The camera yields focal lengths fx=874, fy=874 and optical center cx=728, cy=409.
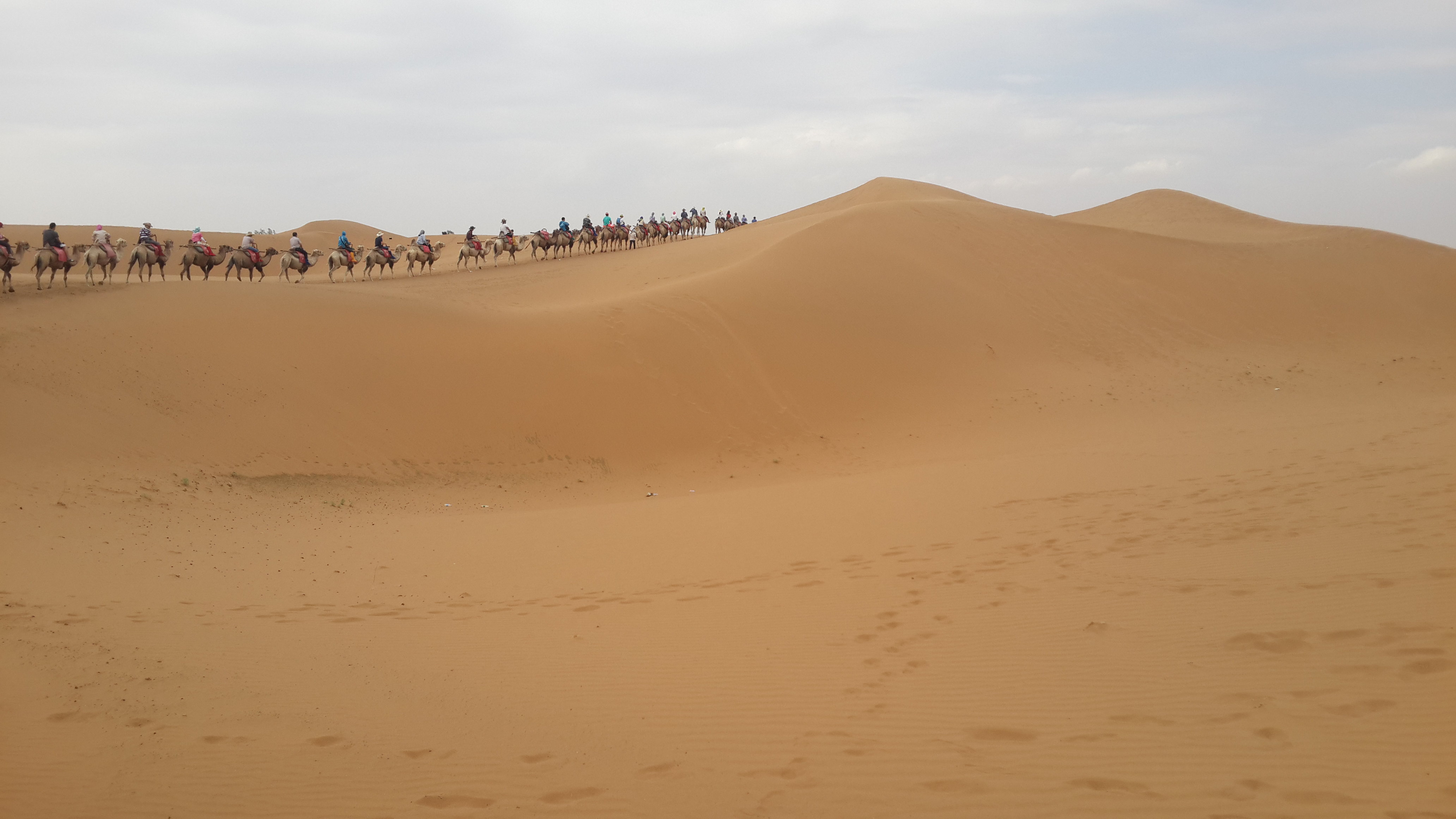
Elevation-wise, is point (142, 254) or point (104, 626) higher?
point (142, 254)

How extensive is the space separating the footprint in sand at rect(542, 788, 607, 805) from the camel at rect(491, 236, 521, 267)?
32247 mm

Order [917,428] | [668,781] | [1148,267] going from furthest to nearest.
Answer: [1148,267]
[917,428]
[668,781]

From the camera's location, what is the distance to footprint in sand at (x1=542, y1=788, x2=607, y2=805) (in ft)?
14.3

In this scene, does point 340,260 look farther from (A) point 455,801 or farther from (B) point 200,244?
(A) point 455,801

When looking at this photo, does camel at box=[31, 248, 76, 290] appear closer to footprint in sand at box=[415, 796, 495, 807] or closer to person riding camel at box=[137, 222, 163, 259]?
person riding camel at box=[137, 222, 163, 259]

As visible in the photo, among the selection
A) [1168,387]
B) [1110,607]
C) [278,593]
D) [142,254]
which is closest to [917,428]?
[1168,387]

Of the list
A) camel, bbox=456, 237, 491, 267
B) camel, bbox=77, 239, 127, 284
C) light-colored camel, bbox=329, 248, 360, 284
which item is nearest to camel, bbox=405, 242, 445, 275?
camel, bbox=456, 237, 491, 267

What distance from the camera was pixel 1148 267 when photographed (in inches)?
1113

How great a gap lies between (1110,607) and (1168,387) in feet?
53.0

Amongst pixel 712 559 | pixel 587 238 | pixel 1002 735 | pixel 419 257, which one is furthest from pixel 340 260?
pixel 1002 735

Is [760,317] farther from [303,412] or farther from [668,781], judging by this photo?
[668,781]

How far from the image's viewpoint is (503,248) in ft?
120

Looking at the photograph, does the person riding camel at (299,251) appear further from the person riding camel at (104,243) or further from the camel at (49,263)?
the camel at (49,263)

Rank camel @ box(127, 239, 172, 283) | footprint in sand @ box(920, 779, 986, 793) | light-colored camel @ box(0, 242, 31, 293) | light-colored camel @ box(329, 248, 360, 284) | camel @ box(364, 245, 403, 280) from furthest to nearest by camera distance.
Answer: camel @ box(364, 245, 403, 280) < light-colored camel @ box(329, 248, 360, 284) < camel @ box(127, 239, 172, 283) < light-colored camel @ box(0, 242, 31, 293) < footprint in sand @ box(920, 779, 986, 793)
